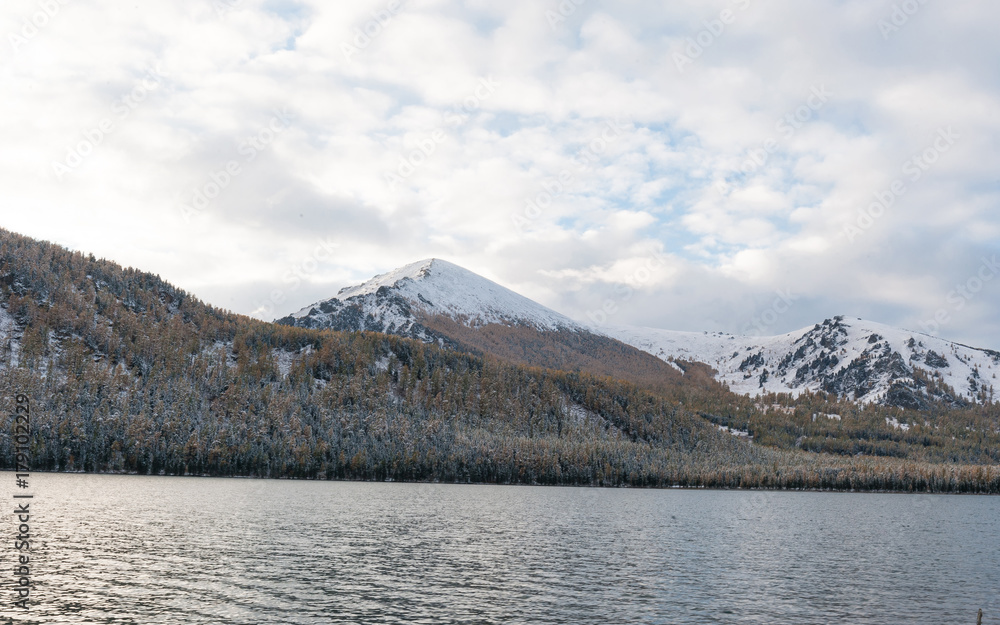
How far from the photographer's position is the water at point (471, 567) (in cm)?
4944

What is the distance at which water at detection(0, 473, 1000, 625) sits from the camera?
1946 inches

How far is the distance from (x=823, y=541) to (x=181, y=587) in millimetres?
88195

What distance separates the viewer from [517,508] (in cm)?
14275

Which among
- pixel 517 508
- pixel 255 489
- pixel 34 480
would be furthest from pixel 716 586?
pixel 34 480

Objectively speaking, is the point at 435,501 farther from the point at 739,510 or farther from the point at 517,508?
the point at 739,510

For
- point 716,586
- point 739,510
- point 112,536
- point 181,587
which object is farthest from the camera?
point 739,510

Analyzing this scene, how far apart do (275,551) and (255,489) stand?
103214 millimetres

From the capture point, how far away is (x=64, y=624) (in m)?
41.8

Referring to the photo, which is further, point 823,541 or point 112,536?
point 823,541

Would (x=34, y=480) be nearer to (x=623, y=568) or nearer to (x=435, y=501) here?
(x=435, y=501)

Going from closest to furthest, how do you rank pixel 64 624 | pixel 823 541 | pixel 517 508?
pixel 64 624 → pixel 823 541 → pixel 517 508

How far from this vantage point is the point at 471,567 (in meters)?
67.9

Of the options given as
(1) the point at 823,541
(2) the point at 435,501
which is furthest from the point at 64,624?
(2) the point at 435,501

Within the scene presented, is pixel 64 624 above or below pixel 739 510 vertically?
above
